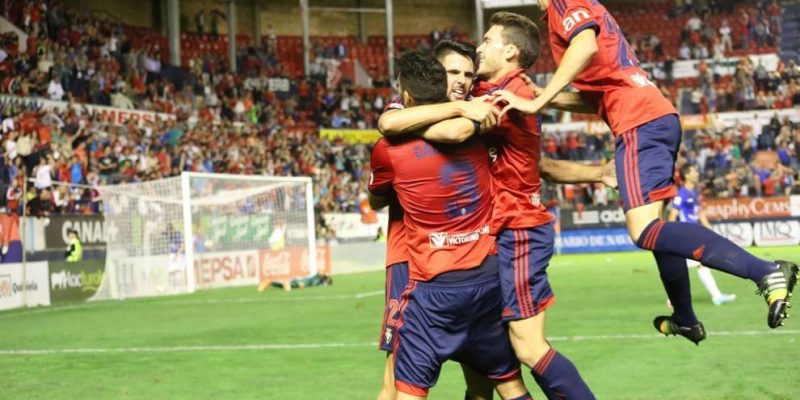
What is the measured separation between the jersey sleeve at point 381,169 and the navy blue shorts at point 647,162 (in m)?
1.45

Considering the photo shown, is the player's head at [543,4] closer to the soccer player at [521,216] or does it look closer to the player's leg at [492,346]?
the soccer player at [521,216]

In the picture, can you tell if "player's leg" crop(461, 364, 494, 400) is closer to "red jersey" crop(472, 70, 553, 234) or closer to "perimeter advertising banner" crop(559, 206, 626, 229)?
"red jersey" crop(472, 70, 553, 234)

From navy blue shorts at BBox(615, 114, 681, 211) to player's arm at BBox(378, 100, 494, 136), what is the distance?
46.7 inches

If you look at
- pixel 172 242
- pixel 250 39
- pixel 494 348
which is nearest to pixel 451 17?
pixel 250 39

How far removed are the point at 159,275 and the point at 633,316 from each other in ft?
39.8

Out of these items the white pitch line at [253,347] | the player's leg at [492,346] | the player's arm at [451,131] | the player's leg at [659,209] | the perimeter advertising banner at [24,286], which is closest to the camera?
the player's arm at [451,131]

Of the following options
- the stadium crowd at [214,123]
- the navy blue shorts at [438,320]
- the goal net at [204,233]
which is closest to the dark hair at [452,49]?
the navy blue shorts at [438,320]

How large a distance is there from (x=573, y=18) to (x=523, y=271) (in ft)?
5.17

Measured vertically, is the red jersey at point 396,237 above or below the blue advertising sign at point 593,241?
above

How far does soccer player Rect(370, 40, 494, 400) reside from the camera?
234 inches

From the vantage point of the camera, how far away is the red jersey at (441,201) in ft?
18.5

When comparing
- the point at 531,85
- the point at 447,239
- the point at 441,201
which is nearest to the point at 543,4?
the point at 531,85

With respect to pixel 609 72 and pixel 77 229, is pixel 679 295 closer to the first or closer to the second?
pixel 609 72

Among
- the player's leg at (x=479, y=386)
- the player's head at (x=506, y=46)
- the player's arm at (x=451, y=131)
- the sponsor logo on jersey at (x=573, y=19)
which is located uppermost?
the sponsor logo on jersey at (x=573, y=19)
